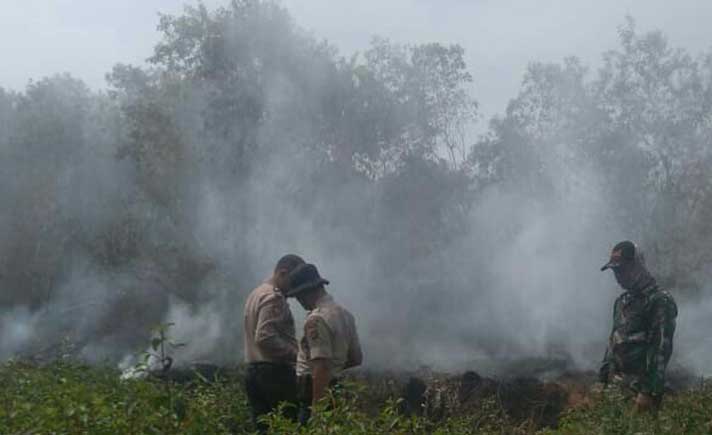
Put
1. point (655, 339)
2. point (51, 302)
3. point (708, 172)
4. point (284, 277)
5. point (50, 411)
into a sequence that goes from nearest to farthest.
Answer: point (50, 411), point (655, 339), point (284, 277), point (708, 172), point (51, 302)

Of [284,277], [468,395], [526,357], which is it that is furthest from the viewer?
[526,357]

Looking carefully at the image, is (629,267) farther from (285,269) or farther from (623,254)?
(285,269)

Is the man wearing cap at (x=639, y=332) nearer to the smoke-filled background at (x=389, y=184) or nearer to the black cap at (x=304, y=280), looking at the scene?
the black cap at (x=304, y=280)

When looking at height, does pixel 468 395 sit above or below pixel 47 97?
below

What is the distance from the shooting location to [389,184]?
21.5 meters

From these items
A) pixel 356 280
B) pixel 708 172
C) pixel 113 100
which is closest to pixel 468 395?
pixel 356 280

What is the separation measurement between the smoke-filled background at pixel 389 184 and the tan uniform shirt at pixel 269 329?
12.4 metres

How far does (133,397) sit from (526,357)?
1095 centimetres

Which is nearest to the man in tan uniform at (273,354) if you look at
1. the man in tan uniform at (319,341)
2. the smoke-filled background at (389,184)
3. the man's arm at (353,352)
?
the man in tan uniform at (319,341)

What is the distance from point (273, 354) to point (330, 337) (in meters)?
0.69

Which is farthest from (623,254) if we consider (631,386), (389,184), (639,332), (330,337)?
(389,184)

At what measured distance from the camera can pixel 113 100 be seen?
27766 millimetres

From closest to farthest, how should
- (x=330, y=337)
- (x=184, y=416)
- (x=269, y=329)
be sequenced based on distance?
(x=184, y=416), (x=330, y=337), (x=269, y=329)

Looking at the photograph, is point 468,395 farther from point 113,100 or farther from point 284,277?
point 113,100
